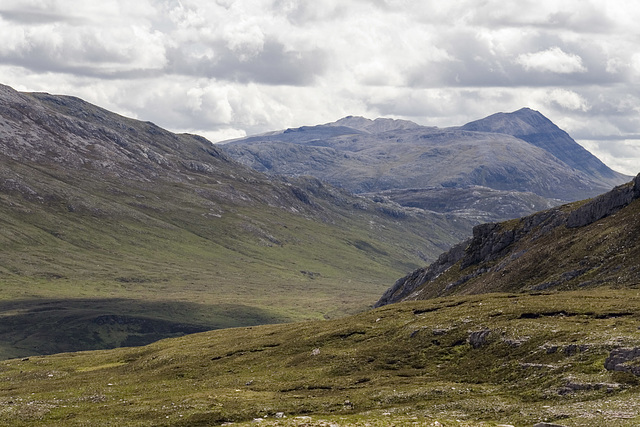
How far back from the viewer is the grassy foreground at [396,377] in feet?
170

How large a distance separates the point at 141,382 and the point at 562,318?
5404 cm

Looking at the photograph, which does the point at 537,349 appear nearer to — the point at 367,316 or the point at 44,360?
the point at 367,316

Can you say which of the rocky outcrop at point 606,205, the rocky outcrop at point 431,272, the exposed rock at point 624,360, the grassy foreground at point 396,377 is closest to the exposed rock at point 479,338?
the grassy foreground at point 396,377

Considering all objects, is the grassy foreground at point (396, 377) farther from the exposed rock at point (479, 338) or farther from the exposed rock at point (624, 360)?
the exposed rock at point (624, 360)

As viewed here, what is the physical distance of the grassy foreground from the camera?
51781mm

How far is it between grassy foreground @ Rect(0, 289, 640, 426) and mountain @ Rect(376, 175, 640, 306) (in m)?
15.5

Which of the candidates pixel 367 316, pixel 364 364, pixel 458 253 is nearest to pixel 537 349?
pixel 364 364

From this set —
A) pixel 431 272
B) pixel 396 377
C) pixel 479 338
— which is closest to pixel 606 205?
pixel 431 272

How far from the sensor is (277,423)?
162ft

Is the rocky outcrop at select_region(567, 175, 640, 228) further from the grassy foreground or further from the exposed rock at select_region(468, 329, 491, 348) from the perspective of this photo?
the exposed rock at select_region(468, 329, 491, 348)

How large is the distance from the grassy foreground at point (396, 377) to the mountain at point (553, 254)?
50.9ft

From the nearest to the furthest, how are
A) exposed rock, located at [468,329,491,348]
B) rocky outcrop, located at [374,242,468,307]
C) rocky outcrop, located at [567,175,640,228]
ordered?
exposed rock, located at [468,329,491,348], rocky outcrop, located at [567,175,640,228], rocky outcrop, located at [374,242,468,307]

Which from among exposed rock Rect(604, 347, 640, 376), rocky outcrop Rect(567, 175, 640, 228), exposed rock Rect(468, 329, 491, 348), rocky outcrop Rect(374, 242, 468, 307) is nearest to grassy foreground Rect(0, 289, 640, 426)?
exposed rock Rect(468, 329, 491, 348)

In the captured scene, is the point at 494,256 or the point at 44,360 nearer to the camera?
the point at 44,360
